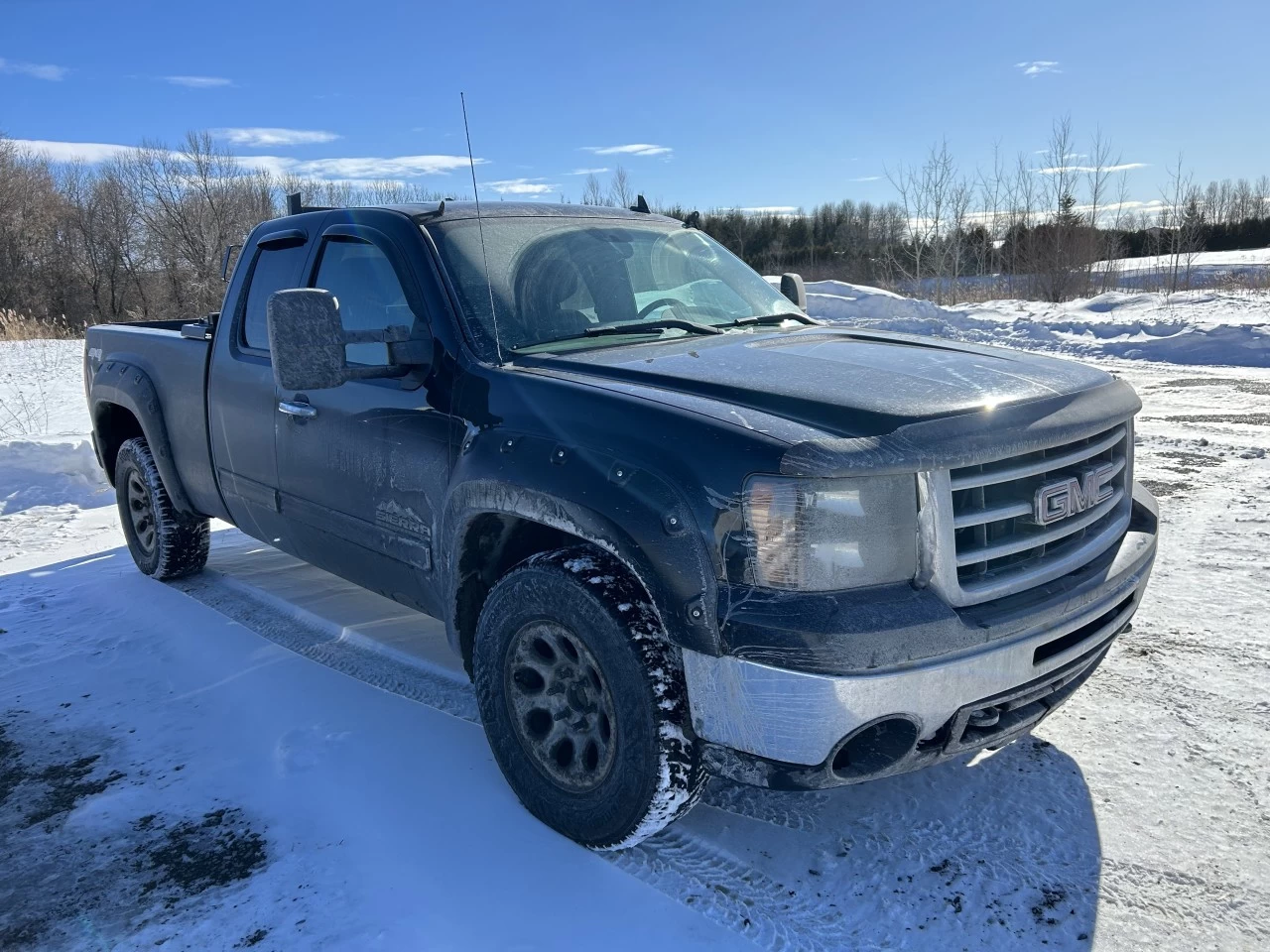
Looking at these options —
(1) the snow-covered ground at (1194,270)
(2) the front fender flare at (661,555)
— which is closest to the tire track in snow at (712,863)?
(2) the front fender flare at (661,555)

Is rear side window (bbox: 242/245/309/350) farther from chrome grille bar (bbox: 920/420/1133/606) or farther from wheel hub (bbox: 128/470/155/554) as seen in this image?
chrome grille bar (bbox: 920/420/1133/606)

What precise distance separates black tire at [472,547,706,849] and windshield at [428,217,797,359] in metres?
0.88

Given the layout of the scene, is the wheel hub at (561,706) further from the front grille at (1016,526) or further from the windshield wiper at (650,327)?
the windshield wiper at (650,327)

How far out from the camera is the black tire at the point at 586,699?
2.31 metres

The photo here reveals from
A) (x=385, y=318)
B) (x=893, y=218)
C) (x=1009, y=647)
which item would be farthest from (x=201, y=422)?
(x=893, y=218)

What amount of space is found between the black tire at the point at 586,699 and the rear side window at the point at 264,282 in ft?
6.69

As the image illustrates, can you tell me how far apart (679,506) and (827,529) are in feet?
1.16

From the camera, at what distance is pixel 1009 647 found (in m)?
2.23

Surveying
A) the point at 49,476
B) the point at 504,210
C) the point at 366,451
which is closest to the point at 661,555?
the point at 366,451

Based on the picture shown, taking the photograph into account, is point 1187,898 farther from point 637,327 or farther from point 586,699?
point 637,327

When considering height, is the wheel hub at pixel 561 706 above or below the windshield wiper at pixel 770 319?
below

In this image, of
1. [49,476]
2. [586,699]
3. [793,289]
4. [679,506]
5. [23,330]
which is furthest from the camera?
[23,330]

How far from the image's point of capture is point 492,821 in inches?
108

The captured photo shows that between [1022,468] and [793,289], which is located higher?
[793,289]
